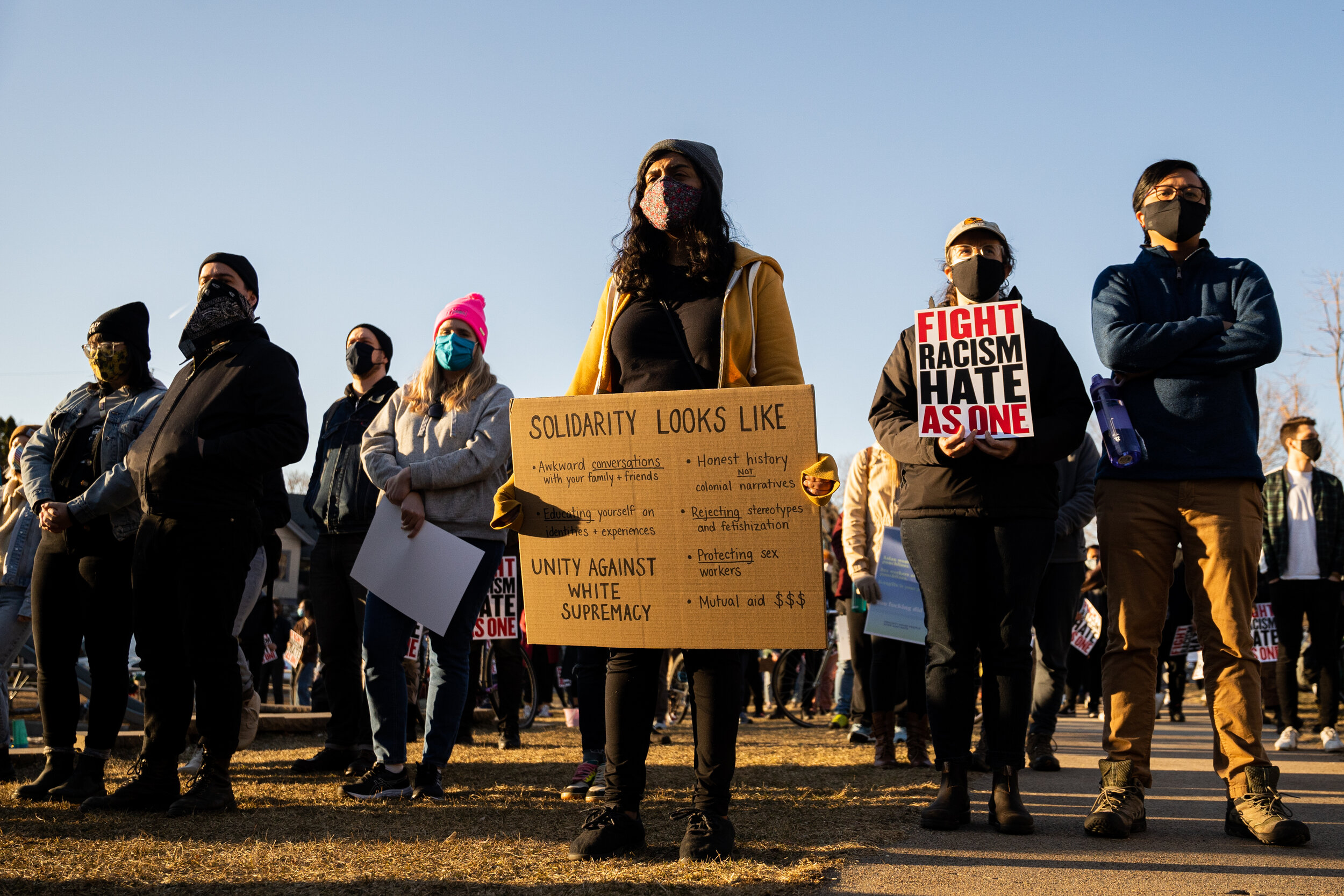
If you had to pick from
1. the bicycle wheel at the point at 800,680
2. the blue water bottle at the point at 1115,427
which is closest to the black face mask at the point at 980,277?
the blue water bottle at the point at 1115,427

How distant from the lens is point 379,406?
614cm

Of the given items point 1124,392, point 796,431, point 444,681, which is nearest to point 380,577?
point 444,681

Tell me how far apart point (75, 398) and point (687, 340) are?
3327 mm

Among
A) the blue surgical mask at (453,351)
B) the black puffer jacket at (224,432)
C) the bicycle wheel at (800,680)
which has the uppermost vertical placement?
the blue surgical mask at (453,351)

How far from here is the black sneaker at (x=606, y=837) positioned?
11.1 feet

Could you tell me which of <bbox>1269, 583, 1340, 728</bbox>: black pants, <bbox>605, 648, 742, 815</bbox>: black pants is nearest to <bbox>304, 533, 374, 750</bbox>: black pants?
<bbox>605, 648, 742, 815</bbox>: black pants

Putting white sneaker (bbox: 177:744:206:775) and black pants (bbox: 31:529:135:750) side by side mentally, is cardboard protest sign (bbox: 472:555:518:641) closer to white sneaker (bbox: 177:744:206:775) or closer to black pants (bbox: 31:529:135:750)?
white sneaker (bbox: 177:744:206:775)

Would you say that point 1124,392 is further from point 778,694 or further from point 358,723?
point 778,694

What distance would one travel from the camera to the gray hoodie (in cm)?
488

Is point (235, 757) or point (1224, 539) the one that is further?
point (235, 757)

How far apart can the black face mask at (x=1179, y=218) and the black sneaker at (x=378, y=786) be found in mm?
Answer: 3838

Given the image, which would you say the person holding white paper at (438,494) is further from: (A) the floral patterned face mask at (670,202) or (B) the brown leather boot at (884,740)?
(B) the brown leather boot at (884,740)

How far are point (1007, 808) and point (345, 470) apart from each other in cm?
364

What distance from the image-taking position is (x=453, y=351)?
202 inches
